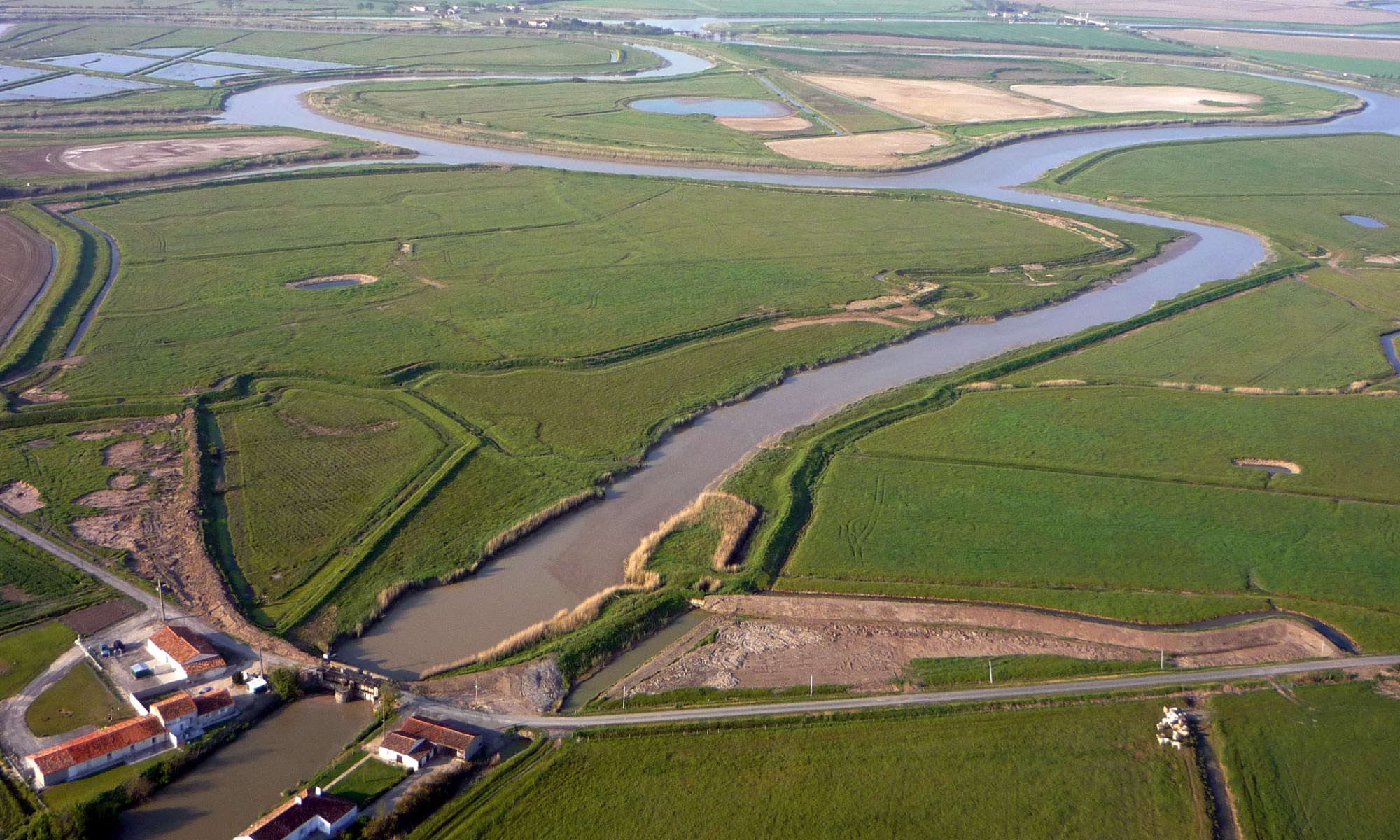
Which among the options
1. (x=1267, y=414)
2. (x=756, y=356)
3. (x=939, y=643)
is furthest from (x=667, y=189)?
(x=939, y=643)

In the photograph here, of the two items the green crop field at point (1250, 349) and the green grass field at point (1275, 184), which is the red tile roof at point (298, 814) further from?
the green grass field at point (1275, 184)

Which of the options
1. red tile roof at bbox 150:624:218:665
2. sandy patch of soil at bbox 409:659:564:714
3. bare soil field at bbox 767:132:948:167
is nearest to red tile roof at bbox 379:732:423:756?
sandy patch of soil at bbox 409:659:564:714

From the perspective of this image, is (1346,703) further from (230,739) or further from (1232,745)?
(230,739)

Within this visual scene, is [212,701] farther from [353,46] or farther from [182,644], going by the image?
[353,46]

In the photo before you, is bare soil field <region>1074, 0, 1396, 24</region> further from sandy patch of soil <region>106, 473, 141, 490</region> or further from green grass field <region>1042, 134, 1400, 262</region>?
sandy patch of soil <region>106, 473, 141, 490</region>

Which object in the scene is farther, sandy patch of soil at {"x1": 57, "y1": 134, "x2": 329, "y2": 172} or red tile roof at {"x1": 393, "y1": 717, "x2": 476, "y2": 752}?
sandy patch of soil at {"x1": 57, "y1": 134, "x2": 329, "y2": 172}

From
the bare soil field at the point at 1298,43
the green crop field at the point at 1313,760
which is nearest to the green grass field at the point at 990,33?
the bare soil field at the point at 1298,43

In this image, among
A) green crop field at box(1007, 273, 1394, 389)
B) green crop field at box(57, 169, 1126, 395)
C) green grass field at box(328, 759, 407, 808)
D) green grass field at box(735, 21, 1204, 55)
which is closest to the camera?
green grass field at box(328, 759, 407, 808)
